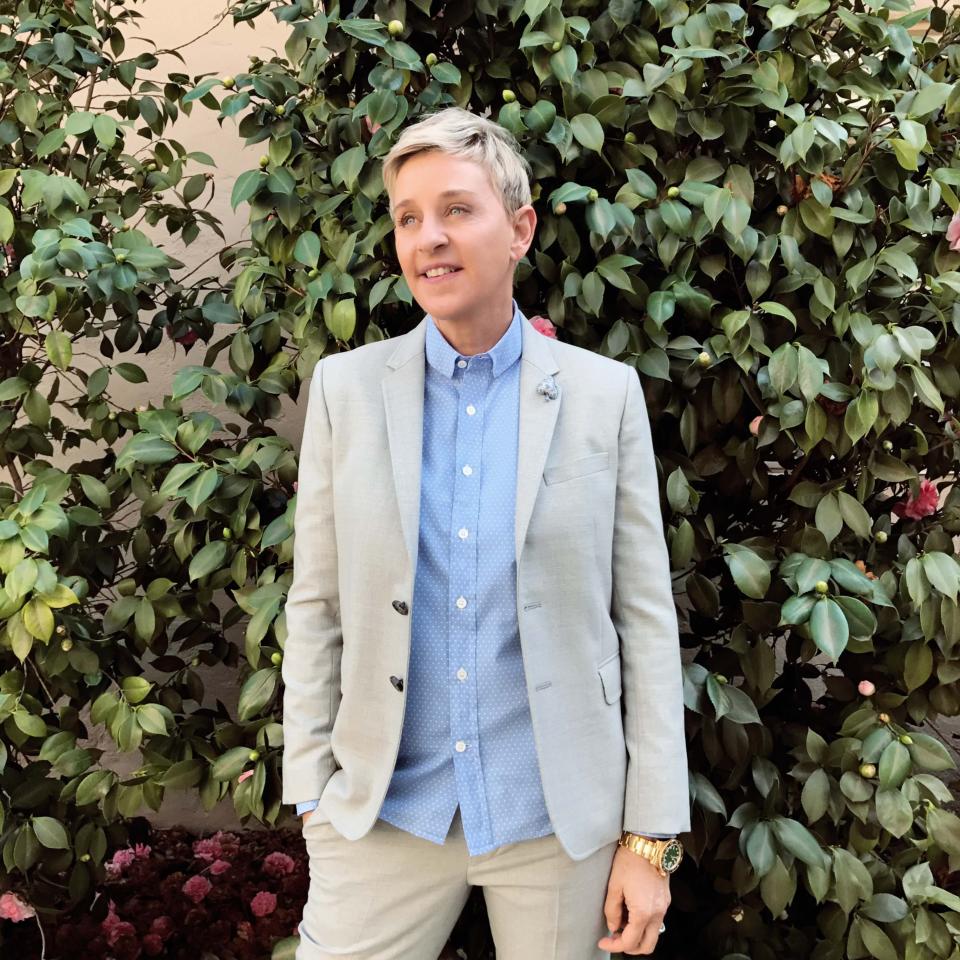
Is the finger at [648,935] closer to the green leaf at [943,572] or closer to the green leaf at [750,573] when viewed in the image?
the green leaf at [750,573]

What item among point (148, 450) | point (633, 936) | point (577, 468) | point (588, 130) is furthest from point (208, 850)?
point (588, 130)

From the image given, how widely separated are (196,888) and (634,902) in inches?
52.2

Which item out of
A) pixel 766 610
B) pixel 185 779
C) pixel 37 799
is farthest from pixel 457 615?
pixel 37 799

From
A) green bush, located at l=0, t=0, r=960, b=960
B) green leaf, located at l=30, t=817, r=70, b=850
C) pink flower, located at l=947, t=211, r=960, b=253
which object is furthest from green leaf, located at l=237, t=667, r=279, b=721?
pink flower, located at l=947, t=211, r=960, b=253

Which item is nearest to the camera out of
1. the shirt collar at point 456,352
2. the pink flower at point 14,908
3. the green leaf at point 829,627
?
the shirt collar at point 456,352

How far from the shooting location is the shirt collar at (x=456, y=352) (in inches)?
51.1

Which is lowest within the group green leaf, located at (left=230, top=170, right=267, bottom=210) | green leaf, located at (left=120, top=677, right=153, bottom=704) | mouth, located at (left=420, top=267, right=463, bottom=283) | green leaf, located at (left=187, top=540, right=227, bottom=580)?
green leaf, located at (left=120, top=677, right=153, bottom=704)

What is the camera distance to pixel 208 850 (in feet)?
7.80

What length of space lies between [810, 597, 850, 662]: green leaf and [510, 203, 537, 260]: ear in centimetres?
74

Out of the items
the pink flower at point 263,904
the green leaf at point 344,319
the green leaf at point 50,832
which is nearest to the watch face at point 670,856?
the green leaf at point 344,319

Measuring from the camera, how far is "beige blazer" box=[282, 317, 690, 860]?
4.01ft

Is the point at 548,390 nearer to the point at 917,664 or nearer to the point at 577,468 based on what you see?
the point at 577,468

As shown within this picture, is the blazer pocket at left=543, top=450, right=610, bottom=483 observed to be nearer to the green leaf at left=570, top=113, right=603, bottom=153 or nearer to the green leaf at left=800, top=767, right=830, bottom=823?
the green leaf at left=570, top=113, right=603, bottom=153

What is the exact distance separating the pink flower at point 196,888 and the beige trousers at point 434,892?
106 cm
